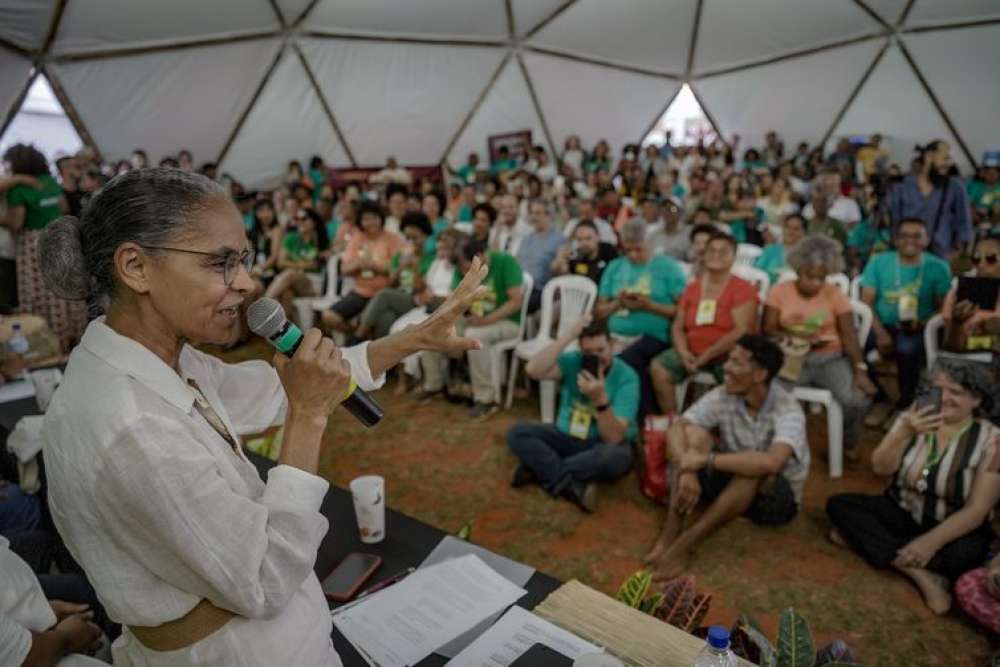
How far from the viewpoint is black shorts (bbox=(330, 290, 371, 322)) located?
17.6 ft

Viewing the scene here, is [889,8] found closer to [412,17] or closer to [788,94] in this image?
[788,94]

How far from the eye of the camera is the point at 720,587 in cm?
253

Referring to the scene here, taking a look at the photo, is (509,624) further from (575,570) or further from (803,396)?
(803,396)

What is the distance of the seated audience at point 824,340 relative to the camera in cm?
352

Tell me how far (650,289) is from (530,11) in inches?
287

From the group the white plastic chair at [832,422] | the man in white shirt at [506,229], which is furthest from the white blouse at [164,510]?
the man in white shirt at [506,229]

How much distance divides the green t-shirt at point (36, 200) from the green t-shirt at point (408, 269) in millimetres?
2445

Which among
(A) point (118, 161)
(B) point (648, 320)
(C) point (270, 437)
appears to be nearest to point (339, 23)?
(A) point (118, 161)

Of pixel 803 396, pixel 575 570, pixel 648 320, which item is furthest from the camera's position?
pixel 648 320

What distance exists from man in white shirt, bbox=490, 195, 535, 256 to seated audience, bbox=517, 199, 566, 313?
0.99 feet

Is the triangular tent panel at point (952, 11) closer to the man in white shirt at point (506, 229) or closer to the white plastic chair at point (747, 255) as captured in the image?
the white plastic chair at point (747, 255)

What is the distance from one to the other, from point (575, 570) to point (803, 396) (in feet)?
5.89

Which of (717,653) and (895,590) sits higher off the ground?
(717,653)

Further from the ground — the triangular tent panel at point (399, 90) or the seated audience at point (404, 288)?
the triangular tent panel at point (399, 90)
